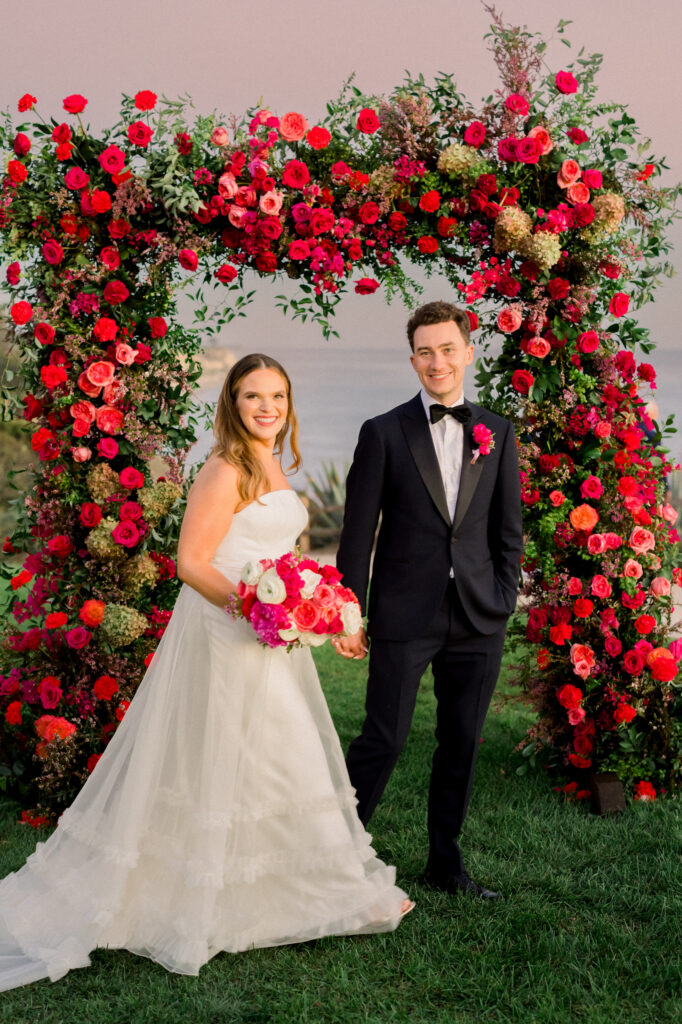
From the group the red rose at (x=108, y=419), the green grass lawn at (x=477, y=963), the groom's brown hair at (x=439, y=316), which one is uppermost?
the groom's brown hair at (x=439, y=316)

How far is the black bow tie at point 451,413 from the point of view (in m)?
3.65

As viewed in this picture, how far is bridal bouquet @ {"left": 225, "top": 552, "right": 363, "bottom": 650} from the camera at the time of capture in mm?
3135

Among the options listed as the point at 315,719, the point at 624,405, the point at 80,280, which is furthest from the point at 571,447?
the point at 80,280

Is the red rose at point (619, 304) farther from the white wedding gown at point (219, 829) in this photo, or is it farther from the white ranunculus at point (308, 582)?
the white ranunculus at point (308, 582)

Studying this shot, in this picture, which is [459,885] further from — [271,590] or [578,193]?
[578,193]

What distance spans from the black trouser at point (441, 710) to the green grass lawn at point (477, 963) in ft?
1.27

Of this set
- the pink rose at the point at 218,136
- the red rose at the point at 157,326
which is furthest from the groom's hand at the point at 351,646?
the pink rose at the point at 218,136

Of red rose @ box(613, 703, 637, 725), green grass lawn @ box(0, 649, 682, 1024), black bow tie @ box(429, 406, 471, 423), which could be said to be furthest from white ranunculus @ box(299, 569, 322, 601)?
red rose @ box(613, 703, 637, 725)

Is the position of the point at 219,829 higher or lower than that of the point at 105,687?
lower

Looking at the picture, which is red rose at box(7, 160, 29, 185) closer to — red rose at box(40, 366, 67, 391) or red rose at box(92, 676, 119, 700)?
red rose at box(40, 366, 67, 391)

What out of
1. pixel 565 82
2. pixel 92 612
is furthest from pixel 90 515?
pixel 565 82

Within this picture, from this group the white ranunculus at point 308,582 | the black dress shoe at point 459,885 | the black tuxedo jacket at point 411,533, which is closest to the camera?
the white ranunculus at point 308,582

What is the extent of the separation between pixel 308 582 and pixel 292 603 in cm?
10

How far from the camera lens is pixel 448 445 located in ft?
12.2
